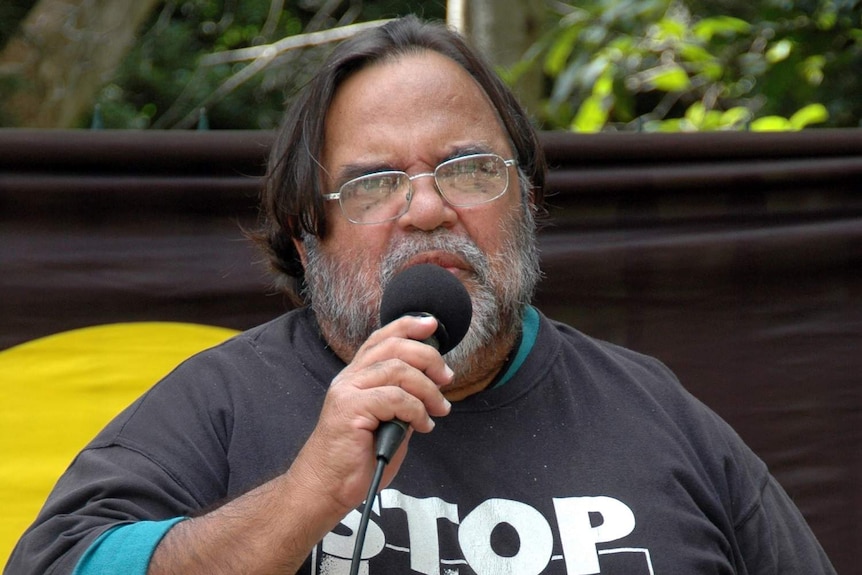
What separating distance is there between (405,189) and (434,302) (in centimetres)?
50

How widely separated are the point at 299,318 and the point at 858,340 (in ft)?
5.24

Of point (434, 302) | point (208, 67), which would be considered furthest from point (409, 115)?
point (208, 67)

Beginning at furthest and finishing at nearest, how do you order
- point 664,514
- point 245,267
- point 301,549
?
1. point 245,267
2. point 664,514
3. point 301,549

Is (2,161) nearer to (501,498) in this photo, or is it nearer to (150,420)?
(150,420)

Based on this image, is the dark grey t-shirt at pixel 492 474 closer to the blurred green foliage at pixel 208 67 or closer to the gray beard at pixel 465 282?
the gray beard at pixel 465 282

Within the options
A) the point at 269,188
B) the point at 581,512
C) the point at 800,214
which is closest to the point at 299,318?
the point at 269,188

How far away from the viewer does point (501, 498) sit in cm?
205

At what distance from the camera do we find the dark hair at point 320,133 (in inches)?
93.8

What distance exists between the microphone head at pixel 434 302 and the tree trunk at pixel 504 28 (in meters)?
2.36

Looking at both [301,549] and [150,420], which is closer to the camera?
[301,549]

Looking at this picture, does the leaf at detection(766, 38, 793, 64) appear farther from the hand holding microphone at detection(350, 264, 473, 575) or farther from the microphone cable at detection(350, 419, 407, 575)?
the microphone cable at detection(350, 419, 407, 575)

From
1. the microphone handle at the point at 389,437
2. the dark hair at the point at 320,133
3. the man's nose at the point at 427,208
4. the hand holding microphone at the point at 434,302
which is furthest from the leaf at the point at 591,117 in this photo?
the microphone handle at the point at 389,437

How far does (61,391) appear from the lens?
2.61 m

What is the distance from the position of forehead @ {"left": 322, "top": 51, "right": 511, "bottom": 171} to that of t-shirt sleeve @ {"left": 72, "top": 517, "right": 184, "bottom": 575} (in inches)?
34.9
